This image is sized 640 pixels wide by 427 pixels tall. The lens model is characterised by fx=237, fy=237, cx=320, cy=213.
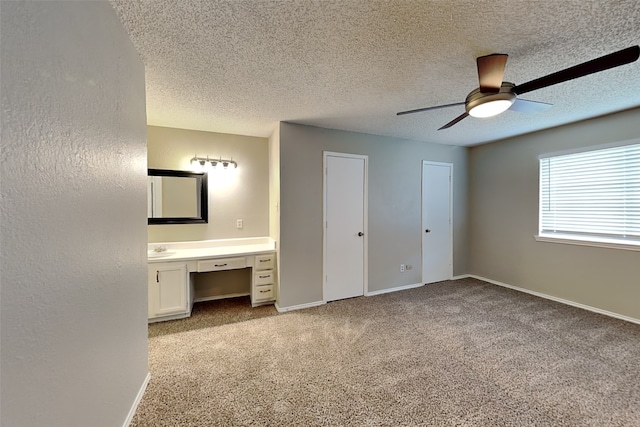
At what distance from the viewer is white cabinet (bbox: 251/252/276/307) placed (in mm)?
3162

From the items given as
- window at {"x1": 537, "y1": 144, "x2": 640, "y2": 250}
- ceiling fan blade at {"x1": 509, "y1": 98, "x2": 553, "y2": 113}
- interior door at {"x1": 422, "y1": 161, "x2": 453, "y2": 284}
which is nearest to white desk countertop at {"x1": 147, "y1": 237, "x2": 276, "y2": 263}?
interior door at {"x1": 422, "y1": 161, "x2": 453, "y2": 284}

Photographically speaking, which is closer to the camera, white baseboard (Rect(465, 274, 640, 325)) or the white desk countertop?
white baseboard (Rect(465, 274, 640, 325))

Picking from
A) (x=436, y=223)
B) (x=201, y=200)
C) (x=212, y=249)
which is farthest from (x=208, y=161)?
(x=436, y=223)

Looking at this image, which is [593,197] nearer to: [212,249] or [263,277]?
[263,277]

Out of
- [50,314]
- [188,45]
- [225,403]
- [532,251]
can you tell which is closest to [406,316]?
[225,403]

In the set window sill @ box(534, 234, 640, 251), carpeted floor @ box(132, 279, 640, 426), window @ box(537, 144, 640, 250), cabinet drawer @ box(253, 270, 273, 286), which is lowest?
carpeted floor @ box(132, 279, 640, 426)

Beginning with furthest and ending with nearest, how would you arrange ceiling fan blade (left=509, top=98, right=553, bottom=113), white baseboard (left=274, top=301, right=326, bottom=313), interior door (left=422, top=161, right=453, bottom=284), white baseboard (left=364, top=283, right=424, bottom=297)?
interior door (left=422, top=161, right=453, bottom=284)
white baseboard (left=364, top=283, right=424, bottom=297)
white baseboard (left=274, top=301, right=326, bottom=313)
ceiling fan blade (left=509, top=98, right=553, bottom=113)

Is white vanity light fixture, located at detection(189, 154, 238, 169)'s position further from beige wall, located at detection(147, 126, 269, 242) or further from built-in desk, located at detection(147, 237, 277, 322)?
built-in desk, located at detection(147, 237, 277, 322)

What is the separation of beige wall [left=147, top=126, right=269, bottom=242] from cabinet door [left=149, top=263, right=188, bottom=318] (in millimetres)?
651

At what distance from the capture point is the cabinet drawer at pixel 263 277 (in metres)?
3.16

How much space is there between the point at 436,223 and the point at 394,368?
112 inches

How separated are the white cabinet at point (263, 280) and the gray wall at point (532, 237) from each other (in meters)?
3.74

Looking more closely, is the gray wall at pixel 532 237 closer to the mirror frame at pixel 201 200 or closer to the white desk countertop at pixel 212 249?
the white desk countertop at pixel 212 249

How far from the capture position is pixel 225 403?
164 centimetres
